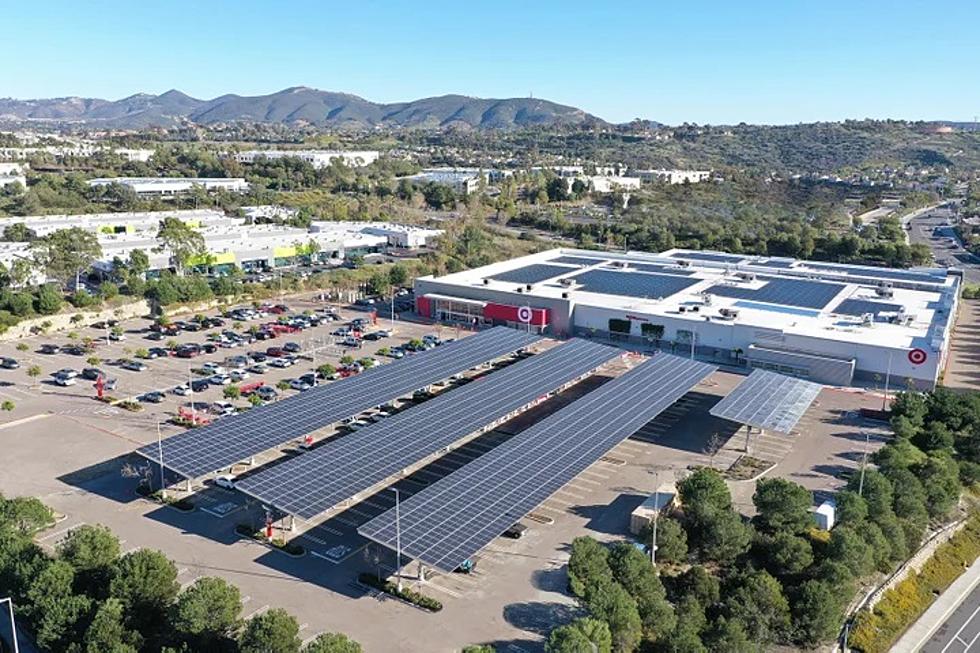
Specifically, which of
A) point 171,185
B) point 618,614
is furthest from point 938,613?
point 171,185

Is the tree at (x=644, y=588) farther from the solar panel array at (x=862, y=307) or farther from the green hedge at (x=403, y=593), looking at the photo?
the solar panel array at (x=862, y=307)

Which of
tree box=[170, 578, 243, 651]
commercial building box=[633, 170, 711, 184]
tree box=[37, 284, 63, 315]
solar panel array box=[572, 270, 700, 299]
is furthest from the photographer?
commercial building box=[633, 170, 711, 184]

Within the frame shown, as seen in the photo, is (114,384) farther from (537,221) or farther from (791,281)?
(537,221)

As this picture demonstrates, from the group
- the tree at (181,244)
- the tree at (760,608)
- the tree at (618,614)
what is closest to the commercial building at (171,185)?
the tree at (181,244)

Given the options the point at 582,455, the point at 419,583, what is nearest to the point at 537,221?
the point at 582,455

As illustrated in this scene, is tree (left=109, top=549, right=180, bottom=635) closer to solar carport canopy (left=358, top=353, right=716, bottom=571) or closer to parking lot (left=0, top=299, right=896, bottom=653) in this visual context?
parking lot (left=0, top=299, right=896, bottom=653)

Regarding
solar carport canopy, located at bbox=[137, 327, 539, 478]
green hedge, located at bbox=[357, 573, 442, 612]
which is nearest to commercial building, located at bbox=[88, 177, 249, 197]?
solar carport canopy, located at bbox=[137, 327, 539, 478]
